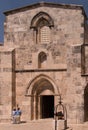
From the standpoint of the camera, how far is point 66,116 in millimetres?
23250

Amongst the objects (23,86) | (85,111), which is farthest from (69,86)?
(23,86)

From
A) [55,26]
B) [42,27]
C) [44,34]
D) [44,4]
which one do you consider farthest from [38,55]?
[44,4]

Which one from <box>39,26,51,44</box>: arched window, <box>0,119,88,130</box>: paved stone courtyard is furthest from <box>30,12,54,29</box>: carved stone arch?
<box>0,119,88,130</box>: paved stone courtyard

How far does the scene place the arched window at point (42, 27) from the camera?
995 inches

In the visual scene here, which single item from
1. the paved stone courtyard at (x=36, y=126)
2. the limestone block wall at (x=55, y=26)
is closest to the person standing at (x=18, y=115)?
the paved stone courtyard at (x=36, y=126)

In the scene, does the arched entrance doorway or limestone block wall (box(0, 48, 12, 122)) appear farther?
the arched entrance doorway

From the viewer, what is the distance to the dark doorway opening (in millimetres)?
25848

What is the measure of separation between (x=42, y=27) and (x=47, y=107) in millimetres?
5670

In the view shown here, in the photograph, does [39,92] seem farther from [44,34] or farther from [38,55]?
[44,34]

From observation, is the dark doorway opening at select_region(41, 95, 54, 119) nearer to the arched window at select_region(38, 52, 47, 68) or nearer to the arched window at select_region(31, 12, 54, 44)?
the arched window at select_region(38, 52, 47, 68)

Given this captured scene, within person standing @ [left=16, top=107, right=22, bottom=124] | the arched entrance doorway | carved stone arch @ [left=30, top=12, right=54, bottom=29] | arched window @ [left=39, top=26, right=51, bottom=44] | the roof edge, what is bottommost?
Result: person standing @ [left=16, top=107, right=22, bottom=124]

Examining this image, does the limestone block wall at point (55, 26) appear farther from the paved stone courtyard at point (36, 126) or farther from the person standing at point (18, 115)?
the paved stone courtyard at point (36, 126)

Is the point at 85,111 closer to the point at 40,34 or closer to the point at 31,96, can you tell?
the point at 31,96

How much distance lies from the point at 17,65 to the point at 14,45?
1405mm
